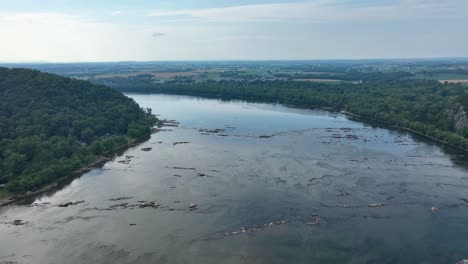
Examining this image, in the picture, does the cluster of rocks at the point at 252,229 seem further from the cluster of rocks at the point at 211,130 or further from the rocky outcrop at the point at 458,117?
the rocky outcrop at the point at 458,117

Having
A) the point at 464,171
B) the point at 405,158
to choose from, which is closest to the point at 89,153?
the point at 405,158

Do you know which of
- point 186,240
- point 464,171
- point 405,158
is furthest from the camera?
point 405,158

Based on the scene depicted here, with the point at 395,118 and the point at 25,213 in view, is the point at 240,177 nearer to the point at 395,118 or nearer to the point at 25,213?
the point at 25,213

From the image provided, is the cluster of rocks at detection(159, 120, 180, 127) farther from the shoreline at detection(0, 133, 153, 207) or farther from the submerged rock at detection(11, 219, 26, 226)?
the submerged rock at detection(11, 219, 26, 226)

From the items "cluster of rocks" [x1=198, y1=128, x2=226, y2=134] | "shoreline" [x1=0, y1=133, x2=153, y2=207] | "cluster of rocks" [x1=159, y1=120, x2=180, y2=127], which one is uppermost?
"cluster of rocks" [x1=159, y1=120, x2=180, y2=127]

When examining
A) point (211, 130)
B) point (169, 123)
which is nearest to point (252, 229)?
point (211, 130)

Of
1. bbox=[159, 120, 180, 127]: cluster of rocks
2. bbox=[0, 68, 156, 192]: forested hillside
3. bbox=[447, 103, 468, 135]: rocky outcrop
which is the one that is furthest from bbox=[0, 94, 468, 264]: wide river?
bbox=[159, 120, 180, 127]: cluster of rocks

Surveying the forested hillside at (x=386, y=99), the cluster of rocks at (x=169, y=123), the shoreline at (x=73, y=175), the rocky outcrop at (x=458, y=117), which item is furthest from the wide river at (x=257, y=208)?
the cluster of rocks at (x=169, y=123)
